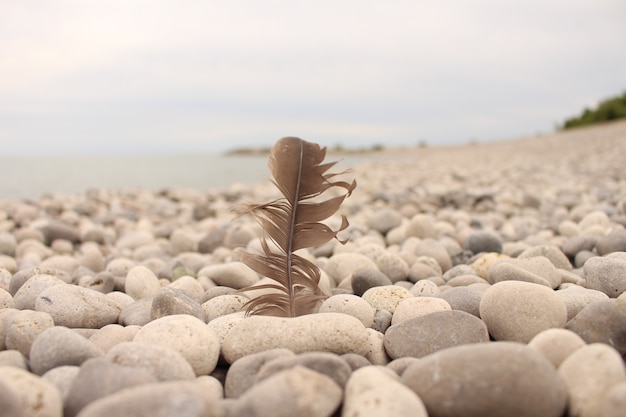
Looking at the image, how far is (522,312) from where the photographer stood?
6.86 feet

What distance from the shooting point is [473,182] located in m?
11.0

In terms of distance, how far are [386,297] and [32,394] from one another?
1.64 meters

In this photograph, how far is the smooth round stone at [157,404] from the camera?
1359 mm

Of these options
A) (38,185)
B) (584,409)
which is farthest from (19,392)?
(38,185)

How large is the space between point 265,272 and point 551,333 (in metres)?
1.26

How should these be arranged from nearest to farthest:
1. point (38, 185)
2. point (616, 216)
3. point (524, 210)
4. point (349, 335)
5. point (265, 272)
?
1. point (349, 335)
2. point (265, 272)
3. point (616, 216)
4. point (524, 210)
5. point (38, 185)

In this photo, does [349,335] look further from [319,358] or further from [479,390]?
[479,390]

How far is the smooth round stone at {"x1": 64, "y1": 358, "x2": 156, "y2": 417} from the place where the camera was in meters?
1.56

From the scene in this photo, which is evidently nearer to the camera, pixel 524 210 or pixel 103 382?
pixel 103 382

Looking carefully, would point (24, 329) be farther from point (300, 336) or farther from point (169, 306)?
point (300, 336)

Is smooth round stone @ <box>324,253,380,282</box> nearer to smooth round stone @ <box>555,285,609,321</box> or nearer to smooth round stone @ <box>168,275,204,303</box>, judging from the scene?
smooth round stone @ <box>168,275,204,303</box>

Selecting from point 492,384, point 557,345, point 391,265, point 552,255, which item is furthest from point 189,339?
point 552,255

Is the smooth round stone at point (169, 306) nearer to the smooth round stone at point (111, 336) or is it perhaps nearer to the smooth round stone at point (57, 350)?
the smooth round stone at point (111, 336)

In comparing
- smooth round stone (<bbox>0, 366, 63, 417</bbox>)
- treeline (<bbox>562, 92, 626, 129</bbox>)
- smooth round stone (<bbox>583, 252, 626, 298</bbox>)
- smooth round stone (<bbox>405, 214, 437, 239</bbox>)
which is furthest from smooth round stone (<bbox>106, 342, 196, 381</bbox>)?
treeline (<bbox>562, 92, 626, 129</bbox>)
